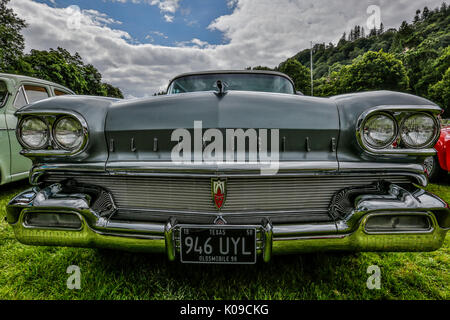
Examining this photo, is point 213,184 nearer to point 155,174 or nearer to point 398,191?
point 155,174

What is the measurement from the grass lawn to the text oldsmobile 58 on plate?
16.4 inches

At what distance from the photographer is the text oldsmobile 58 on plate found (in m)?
1.21

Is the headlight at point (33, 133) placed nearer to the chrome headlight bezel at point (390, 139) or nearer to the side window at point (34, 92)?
the chrome headlight bezel at point (390, 139)

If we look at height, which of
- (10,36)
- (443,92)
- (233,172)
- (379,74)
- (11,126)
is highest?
(379,74)

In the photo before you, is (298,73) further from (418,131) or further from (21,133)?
(21,133)

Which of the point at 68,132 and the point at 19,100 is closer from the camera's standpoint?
the point at 68,132

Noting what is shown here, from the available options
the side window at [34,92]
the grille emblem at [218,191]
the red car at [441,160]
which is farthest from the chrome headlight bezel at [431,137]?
the side window at [34,92]

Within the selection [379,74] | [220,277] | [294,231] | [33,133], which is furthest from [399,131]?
[379,74]

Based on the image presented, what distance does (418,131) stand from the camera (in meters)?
1.32

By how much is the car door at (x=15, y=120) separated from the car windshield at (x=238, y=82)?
2.41 meters

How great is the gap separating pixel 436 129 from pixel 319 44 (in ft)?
310

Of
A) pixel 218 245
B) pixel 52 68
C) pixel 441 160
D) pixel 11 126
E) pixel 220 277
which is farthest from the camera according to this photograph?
pixel 52 68

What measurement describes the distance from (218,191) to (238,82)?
140 cm

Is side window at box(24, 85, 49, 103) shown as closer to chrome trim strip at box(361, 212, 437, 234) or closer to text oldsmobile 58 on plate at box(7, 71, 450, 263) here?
text oldsmobile 58 on plate at box(7, 71, 450, 263)
